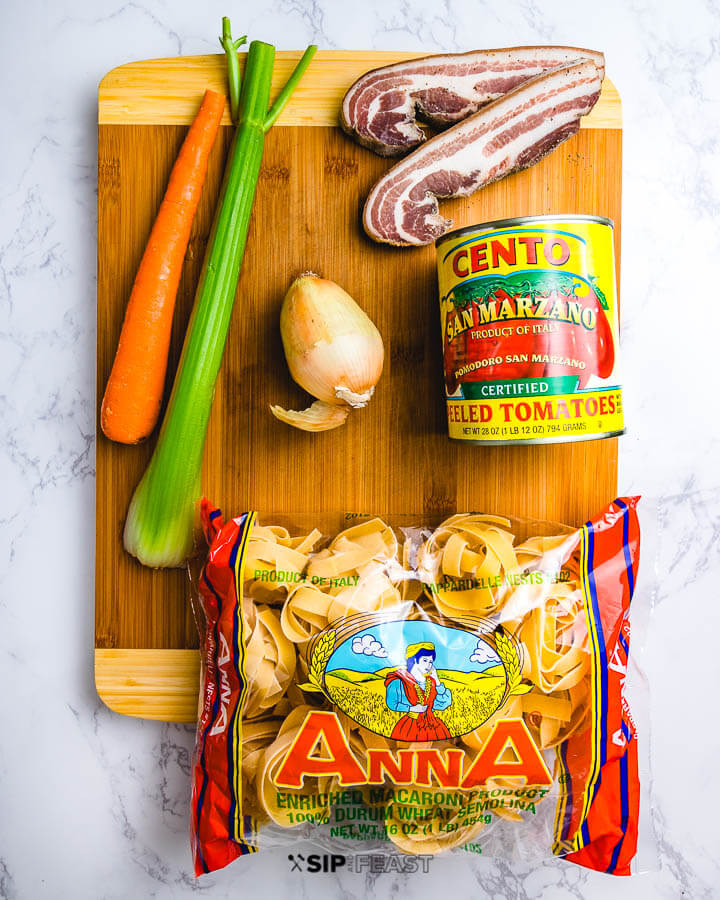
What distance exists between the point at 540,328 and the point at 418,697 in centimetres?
46

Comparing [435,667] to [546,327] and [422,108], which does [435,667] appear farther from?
[422,108]

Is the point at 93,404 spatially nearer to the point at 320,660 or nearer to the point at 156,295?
the point at 156,295

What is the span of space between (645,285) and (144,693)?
0.96m

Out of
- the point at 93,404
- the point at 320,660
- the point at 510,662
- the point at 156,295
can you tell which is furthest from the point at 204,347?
the point at 510,662

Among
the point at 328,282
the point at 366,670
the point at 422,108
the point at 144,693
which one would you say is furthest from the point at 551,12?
the point at 144,693

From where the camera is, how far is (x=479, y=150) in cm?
95

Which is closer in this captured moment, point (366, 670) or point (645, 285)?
point (366, 670)

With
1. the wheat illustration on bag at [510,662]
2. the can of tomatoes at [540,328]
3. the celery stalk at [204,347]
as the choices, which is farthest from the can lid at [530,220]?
the wheat illustration on bag at [510,662]

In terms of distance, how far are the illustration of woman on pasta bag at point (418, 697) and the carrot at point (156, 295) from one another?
0.50 meters

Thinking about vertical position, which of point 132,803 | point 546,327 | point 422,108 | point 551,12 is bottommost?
point 132,803

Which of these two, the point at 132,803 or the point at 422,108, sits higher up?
the point at 422,108

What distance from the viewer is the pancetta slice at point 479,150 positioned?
0.94m

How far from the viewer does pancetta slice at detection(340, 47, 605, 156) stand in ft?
3.11

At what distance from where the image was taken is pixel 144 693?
3.23ft
